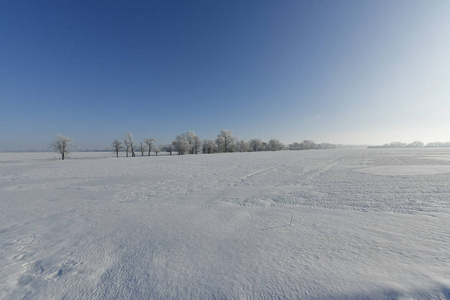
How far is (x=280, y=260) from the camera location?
2561 millimetres

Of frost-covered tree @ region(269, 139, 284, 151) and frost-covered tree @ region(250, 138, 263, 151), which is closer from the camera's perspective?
frost-covered tree @ region(250, 138, 263, 151)

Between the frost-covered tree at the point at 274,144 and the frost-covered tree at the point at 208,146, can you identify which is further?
the frost-covered tree at the point at 274,144

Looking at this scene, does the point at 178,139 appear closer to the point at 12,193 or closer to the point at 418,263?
the point at 12,193

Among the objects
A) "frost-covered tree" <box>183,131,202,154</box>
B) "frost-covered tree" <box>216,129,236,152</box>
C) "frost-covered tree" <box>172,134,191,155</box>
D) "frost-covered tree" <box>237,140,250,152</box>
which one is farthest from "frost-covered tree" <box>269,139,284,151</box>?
"frost-covered tree" <box>172,134,191,155</box>

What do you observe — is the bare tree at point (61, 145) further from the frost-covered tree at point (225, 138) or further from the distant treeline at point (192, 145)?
the frost-covered tree at point (225, 138)

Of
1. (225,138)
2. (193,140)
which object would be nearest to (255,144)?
(225,138)

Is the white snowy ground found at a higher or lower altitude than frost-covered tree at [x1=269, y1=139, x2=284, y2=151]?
lower

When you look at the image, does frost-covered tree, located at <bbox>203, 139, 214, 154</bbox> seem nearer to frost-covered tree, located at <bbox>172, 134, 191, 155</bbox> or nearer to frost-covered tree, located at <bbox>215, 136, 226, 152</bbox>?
frost-covered tree, located at <bbox>215, 136, 226, 152</bbox>

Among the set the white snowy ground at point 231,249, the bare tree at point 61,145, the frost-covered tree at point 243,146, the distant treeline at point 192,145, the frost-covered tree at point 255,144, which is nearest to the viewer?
the white snowy ground at point 231,249

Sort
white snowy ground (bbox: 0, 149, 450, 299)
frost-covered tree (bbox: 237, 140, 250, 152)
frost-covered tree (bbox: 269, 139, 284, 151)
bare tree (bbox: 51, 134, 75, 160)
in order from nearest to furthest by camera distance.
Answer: white snowy ground (bbox: 0, 149, 450, 299)
bare tree (bbox: 51, 134, 75, 160)
frost-covered tree (bbox: 237, 140, 250, 152)
frost-covered tree (bbox: 269, 139, 284, 151)

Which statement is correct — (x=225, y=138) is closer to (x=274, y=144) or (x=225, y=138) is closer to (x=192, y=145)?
(x=192, y=145)

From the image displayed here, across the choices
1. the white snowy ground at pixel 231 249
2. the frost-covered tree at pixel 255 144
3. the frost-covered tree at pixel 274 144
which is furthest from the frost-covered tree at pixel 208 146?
the white snowy ground at pixel 231 249

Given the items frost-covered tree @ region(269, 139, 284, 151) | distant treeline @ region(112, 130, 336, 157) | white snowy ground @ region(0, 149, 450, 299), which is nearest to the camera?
white snowy ground @ region(0, 149, 450, 299)

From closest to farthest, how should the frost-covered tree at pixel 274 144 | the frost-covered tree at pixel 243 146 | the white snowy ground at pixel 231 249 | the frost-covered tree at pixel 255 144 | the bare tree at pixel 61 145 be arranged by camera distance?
the white snowy ground at pixel 231 249 → the bare tree at pixel 61 145 → the frost-covered tree at pixel 243 146 → the frost-covered tree at pixel 255 144 → the frost-covered tree at pixel 274 144
